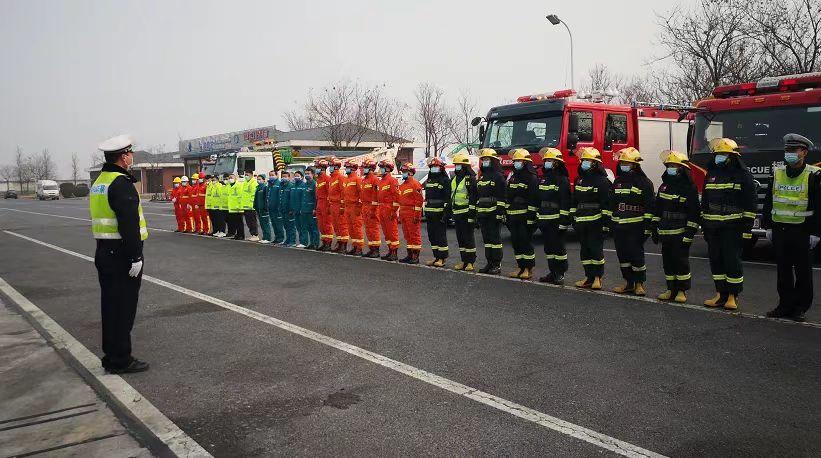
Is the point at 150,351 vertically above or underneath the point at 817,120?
underneath

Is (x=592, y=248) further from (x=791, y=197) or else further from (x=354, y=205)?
(x=354, y=205)

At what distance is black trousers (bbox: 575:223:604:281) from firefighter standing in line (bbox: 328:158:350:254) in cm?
601

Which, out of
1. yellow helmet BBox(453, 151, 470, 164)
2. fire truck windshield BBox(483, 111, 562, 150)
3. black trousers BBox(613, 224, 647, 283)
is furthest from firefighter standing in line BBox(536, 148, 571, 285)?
fire truck windshield BBox(483, 111, 562, 150)

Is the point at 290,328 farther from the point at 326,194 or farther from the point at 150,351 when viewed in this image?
the point at 326,194

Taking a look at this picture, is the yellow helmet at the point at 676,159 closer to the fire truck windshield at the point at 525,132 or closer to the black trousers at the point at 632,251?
the black trousers at the point at 632,251

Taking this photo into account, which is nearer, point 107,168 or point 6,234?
point 107,168

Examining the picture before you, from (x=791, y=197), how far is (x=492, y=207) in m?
4.55

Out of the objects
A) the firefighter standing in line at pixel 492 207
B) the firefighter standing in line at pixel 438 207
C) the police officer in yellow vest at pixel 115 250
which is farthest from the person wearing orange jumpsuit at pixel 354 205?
the police officer in yellow vest at pixel 115 250

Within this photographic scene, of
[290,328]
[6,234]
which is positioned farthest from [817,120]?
[6,234]

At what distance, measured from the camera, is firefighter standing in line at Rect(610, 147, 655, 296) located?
8.43 m

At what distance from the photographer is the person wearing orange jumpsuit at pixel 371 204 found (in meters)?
12.8

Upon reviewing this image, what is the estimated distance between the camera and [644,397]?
15.5 ft

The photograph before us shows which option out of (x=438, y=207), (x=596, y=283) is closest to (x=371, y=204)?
(x=438, y=207)

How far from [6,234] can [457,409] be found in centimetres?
2155
